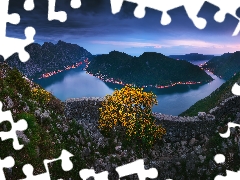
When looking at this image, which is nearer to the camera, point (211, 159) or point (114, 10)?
point (114, 10)

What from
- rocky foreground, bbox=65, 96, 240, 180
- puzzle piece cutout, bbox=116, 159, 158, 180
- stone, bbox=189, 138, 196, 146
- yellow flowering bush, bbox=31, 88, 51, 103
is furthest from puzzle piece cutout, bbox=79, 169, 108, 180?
stone, bbox=189, 138, 196, 146

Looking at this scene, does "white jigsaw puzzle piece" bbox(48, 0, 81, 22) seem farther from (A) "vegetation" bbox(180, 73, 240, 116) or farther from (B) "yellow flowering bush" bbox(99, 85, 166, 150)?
(A) "vegetation" bbox(180, 73, 240, 116)

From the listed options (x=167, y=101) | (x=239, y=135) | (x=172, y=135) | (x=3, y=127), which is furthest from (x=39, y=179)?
(x=167, y=101)

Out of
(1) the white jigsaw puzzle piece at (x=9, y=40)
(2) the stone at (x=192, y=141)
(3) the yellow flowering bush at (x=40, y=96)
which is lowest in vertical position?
(2) the stone at (x=192, y=141)

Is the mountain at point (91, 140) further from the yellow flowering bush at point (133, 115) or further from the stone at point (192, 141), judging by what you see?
the yellow flowering bush at point (133, 115)

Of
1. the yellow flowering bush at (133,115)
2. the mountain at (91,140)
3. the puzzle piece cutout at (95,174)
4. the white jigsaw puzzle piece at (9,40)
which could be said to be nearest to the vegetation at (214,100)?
the mountain at (91,140)

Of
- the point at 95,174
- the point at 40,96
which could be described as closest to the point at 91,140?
the point at 40,96

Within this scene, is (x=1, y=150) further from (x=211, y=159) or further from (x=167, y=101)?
(x=167, y=101)
